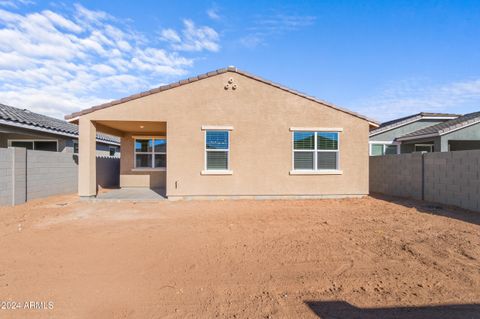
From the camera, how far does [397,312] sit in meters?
3.15

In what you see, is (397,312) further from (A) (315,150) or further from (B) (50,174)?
(B) (50,174)

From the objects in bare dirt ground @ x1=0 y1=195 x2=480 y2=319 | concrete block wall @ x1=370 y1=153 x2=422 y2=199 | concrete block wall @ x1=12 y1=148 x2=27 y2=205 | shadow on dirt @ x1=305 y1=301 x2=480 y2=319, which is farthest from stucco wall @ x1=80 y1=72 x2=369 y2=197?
shadow on dirt @ x1=305 y1=301 x2=480 y2=319

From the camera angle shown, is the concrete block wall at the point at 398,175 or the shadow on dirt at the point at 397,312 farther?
the concrete block wall at the point at 398,175

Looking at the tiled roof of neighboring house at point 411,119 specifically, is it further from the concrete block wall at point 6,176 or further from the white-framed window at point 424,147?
the concrete block wall at point 6,176

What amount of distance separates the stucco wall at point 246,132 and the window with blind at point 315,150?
33 cm

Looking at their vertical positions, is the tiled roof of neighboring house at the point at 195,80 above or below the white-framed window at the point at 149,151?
above

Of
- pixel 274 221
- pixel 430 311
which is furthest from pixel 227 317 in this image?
pixel 274 221

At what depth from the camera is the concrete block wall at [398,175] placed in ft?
37.3

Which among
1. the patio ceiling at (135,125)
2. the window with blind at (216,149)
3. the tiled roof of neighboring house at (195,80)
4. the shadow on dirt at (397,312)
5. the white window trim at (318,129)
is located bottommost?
the shadow on dirt at (397,312)

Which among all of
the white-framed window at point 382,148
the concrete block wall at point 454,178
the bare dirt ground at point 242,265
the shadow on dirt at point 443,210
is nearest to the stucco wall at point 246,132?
the shadow on dirt at point 443,210

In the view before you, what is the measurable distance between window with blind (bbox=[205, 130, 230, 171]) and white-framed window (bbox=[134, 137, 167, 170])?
4.66m

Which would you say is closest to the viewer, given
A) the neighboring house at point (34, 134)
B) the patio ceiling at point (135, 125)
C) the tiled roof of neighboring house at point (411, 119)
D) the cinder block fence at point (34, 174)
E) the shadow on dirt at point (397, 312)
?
the shadow on dirt at point (397, 312)

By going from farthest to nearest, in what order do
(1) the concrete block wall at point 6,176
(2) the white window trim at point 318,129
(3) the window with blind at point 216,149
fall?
(2) the white window trim at point 318,129
(3) the window with blind at point 216,149
(1) the concrete block wall at point 6,176

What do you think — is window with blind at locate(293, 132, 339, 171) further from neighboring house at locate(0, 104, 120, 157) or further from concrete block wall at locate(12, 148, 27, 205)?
neighboring house at locate(0, 104, 120, 157)
